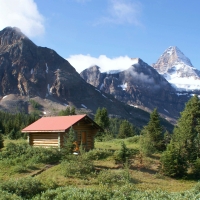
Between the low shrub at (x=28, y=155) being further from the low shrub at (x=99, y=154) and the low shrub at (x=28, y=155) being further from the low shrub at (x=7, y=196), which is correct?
the low shrub at (x=7, y=196)

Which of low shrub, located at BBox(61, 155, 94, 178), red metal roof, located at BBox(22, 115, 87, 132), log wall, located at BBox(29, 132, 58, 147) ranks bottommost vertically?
low shrub, located at BBox(61, 155, 94, 178)

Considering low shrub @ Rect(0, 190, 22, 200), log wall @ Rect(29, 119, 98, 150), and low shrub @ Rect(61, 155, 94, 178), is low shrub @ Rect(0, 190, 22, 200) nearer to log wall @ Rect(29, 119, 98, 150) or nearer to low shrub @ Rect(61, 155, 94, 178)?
low shrub @ Rect(61, 155, 94, 178)

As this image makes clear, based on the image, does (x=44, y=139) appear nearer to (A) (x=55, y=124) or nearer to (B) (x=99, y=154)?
(A) (x=55, y=124)

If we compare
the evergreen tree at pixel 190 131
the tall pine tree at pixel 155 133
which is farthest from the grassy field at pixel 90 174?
the tall pine tree at pixel 155 133

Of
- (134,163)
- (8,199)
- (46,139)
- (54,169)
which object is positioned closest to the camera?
(8,199)

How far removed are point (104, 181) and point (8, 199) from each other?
7058mm

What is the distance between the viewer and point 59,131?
25922 millimetres

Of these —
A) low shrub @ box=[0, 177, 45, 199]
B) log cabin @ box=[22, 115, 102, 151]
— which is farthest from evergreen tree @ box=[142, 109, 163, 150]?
low shrub @ box=[0, 177, 45, 199]

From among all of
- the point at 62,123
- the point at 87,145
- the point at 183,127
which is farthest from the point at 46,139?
the point at 183,127

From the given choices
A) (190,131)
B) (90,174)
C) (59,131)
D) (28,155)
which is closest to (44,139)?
(59,131)

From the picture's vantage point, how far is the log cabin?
26.5m

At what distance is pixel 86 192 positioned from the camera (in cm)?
1445

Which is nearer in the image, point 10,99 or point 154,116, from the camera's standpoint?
point 154,116

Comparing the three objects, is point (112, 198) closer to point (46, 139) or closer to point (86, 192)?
point (86, 192)
